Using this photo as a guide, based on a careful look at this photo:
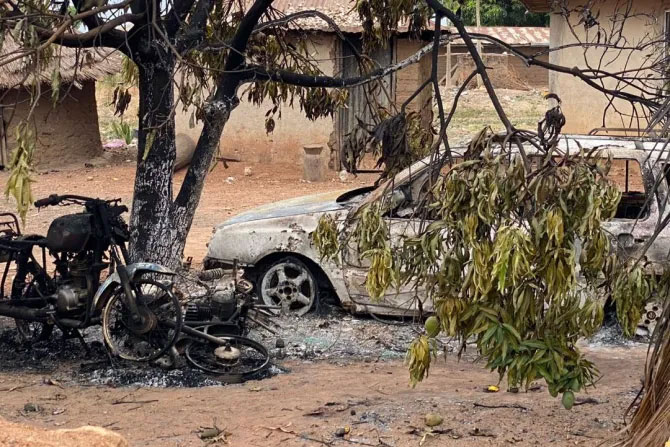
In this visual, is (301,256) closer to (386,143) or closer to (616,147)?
(386,143)

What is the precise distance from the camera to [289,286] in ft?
28.6

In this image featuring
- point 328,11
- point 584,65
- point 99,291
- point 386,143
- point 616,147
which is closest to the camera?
point 386,143

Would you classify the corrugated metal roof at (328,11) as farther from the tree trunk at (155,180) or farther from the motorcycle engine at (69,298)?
the motorcycle engine at (69,298)

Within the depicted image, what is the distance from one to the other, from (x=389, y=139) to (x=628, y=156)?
2.36m

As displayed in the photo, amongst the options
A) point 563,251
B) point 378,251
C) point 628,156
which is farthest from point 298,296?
point 563,251

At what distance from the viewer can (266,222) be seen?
28.6ft

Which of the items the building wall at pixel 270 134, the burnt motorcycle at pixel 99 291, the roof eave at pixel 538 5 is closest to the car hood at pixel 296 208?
the burnt motorcycle at pixel 99 291

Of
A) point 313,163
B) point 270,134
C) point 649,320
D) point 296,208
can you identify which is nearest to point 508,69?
point 270,134

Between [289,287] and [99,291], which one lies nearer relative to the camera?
[99,291]

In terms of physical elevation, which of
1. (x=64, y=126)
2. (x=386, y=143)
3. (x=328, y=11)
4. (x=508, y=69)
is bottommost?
(x=64, y=126)

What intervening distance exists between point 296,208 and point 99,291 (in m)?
2.31

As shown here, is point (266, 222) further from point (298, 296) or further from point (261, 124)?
point (261, 124)

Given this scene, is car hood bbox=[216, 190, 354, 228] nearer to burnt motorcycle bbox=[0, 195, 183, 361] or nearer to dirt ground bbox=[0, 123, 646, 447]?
dirt ground bbox=[0, 123, 646, 447]

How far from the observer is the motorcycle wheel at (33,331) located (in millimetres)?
7766
